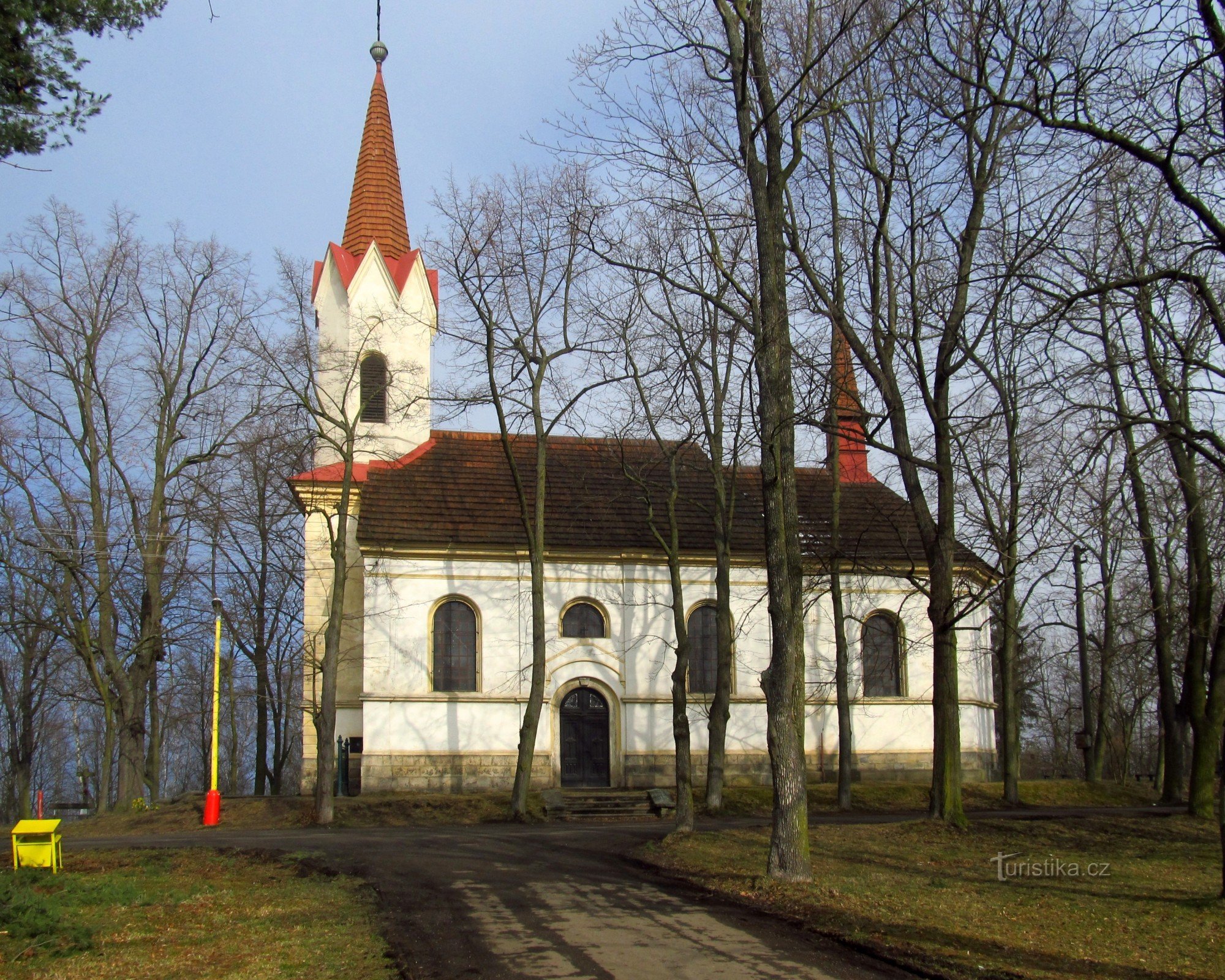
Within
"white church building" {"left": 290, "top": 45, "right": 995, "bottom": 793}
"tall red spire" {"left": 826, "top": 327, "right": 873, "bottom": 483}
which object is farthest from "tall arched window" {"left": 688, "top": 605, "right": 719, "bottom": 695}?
"tall red spire" {"left": 826, "top": 327, "right": 873, "bottom": 483}

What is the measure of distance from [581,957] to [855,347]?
1128cm

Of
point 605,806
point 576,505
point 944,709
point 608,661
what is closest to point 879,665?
point 608,661

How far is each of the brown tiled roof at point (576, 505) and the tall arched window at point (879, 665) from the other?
6.93 ft

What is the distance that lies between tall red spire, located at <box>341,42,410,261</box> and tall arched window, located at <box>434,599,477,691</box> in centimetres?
1131

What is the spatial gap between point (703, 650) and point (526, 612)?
17.0 feet

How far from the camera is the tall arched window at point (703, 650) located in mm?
30688

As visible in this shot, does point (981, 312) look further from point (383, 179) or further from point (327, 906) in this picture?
point (383, 179)

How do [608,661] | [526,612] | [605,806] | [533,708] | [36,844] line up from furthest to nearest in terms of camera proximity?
[608,661] → [526,612] → [605,806] → [533,708] → [36,844]

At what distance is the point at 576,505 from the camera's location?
3156 cm

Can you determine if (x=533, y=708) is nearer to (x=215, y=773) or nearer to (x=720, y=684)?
(x=720, y=684)

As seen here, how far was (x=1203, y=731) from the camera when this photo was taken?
20016 mm

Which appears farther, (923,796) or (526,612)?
(526,612)

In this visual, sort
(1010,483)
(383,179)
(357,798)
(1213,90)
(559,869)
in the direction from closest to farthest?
1. (1213,90)
2. (559,869)
3. (1010,483)
4. (357,798)
5. (383,179)

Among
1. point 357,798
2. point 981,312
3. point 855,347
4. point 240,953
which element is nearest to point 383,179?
point 357,798
